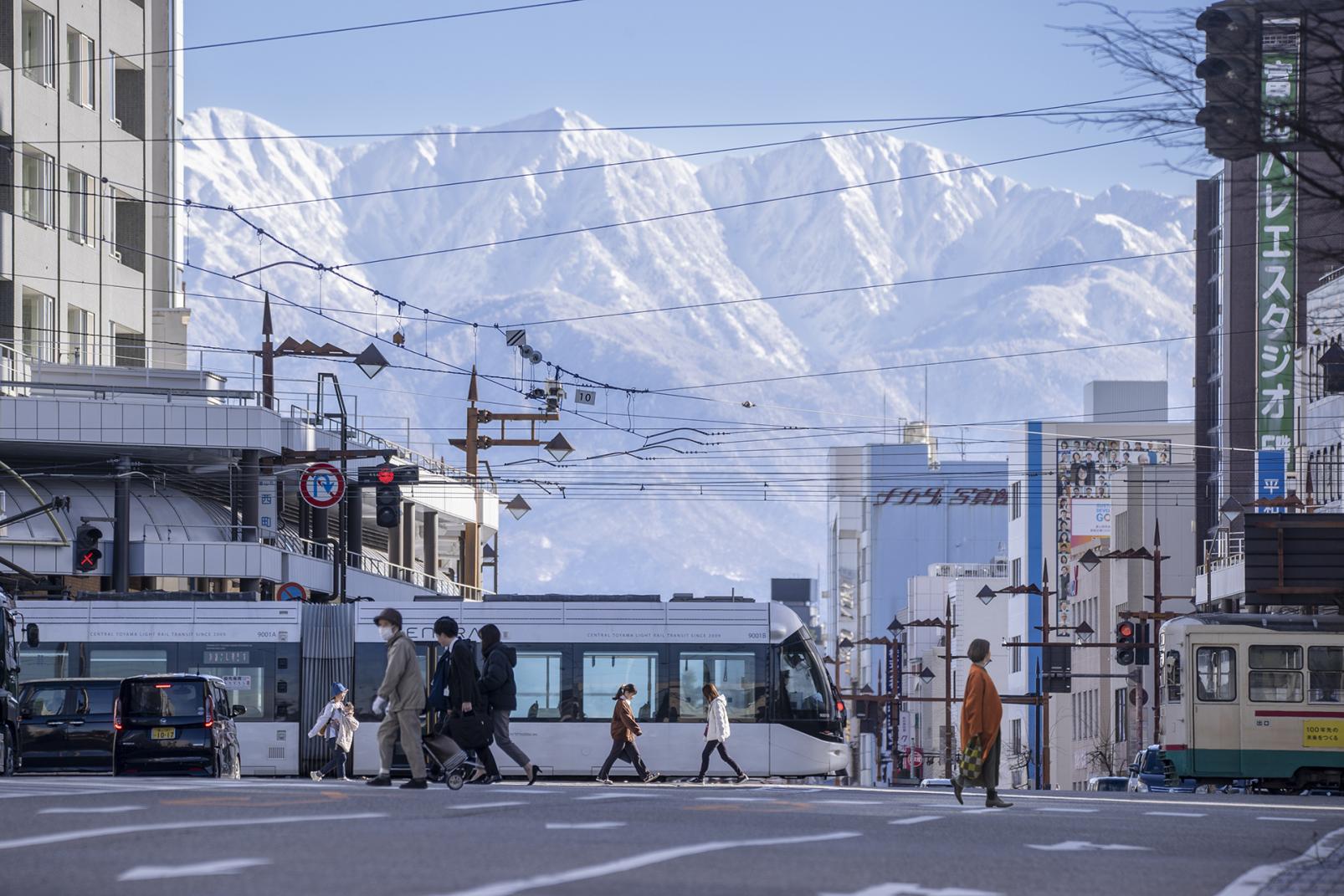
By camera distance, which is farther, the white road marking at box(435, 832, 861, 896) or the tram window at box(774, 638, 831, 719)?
the tram window at box(774, 638, 831, 719)

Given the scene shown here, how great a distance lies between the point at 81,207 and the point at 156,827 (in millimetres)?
51684

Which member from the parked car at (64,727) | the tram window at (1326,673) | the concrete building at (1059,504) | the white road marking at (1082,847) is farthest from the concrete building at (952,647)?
the white road marking at (1082,847)

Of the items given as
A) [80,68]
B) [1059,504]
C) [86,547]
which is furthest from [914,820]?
[1059,504]

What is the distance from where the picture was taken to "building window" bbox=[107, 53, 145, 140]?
67.4m

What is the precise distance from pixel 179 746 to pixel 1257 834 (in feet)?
55.9

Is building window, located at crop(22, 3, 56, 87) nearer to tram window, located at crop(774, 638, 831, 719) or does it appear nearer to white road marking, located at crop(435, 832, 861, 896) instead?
tram window, located at crop(774, 638, 831, 719)

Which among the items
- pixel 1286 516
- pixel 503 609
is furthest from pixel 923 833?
pixel 1286 516

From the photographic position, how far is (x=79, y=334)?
63875 millimetres

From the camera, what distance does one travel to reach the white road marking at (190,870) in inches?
453

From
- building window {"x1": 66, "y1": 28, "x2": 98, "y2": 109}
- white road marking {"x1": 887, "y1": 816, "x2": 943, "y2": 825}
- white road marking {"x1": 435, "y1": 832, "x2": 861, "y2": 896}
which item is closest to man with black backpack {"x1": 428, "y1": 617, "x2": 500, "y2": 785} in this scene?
white road marking {"x1": 887, "y1": 816, "x2": 943, "y2": 825}

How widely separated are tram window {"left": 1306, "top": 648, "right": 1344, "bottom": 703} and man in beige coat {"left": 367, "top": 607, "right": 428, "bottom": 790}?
2187 cm

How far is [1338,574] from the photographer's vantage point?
151 feet

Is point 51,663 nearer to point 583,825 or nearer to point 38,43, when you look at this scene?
point 38,43

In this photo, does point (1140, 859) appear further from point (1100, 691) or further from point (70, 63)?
point (1100, 691)
